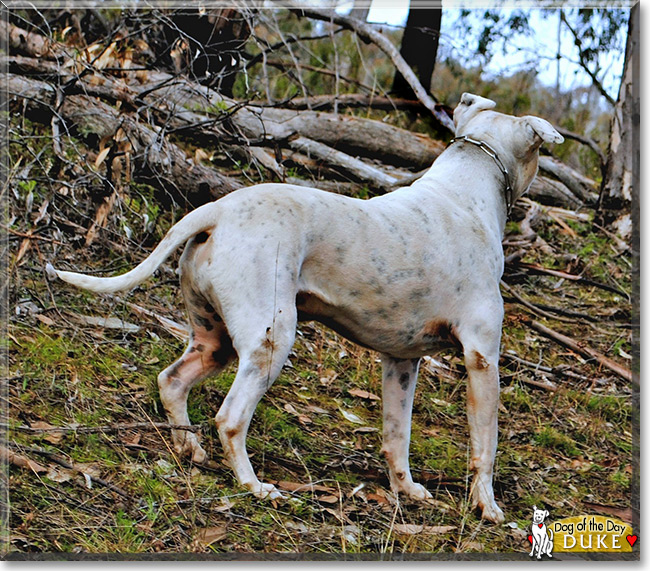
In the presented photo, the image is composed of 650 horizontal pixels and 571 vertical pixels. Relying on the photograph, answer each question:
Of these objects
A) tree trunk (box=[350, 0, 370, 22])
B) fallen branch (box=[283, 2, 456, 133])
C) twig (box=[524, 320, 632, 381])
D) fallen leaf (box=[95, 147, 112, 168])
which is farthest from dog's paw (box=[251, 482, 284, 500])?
tree trunk (box=[350, 0, 370, 22])

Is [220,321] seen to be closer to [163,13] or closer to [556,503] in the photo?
[556,503]

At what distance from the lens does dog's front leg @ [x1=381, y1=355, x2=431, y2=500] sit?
3.93 metres

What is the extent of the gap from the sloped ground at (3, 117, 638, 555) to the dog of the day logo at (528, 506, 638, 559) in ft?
0.33

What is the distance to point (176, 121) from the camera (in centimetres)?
609

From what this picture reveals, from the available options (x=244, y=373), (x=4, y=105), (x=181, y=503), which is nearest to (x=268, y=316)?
(x=244, y=373)

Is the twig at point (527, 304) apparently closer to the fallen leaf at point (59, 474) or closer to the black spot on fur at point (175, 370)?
the black spot on fur at point (175, 370)

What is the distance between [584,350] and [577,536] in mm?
2457

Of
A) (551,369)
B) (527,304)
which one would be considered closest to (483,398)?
(551,369)

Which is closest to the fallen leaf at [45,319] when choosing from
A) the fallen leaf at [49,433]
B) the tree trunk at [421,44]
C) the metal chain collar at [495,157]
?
the fallen leaf at [49,433]

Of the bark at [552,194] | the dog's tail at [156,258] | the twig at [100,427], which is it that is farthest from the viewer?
the bark at [552,194]

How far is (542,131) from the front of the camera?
4035 mm

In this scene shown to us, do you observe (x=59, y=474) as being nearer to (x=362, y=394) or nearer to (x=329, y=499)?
(x=329, y=499)

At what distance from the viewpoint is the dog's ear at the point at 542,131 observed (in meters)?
3.96

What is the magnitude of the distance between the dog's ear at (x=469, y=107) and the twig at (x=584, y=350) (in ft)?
6.67
